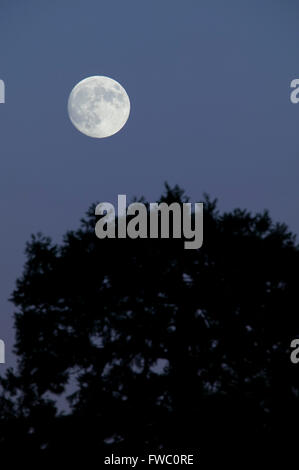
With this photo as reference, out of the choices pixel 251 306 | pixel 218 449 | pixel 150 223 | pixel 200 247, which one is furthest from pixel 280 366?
pixel 150 223

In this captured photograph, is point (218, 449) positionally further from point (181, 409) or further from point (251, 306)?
point (251, 306)

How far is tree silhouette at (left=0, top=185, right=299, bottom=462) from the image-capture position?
2214cm

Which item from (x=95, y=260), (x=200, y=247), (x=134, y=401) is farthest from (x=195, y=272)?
(x=134, y=401)

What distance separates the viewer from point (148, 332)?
80.8 feet

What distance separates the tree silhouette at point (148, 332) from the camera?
22141mm

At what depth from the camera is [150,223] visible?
27.4 metres

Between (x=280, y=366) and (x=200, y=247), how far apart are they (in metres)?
6.63
